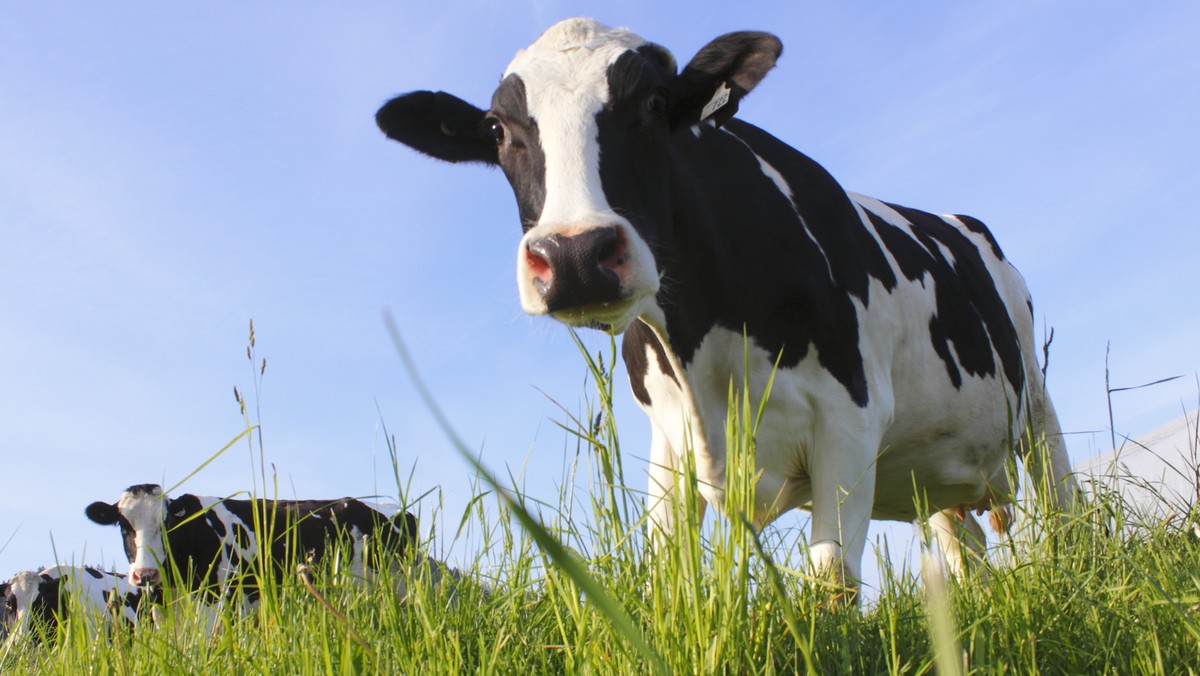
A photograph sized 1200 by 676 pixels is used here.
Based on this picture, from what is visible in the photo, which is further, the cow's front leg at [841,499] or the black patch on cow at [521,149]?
the cow's front leg at [841,499]

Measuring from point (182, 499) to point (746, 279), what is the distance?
10995 millimetres

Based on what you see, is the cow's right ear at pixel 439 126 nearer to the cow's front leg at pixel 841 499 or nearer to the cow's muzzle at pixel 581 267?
the cow's muzzle at pixel 581 267

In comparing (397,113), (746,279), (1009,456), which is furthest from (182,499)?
(1009,456)

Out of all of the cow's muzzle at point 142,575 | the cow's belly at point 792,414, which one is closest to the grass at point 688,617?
the cow's belly at point 792,414

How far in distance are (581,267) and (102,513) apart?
471 inches

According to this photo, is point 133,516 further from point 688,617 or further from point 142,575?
point 688,617

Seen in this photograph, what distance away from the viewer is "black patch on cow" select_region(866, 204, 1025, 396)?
5609 mm

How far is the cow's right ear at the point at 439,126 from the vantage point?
4781 millimetres

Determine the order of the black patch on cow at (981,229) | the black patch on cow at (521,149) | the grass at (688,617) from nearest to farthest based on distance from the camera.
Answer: the grass at (688,617)
the black patch on cow at (521,149)
the black patch on cow at (981,229)

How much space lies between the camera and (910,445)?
18.0 feet

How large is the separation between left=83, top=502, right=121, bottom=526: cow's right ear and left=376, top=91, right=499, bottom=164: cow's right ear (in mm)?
10188

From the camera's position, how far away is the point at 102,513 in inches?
520

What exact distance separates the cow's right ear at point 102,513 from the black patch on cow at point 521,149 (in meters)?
10.9

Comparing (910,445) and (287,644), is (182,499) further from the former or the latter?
(287,644)
